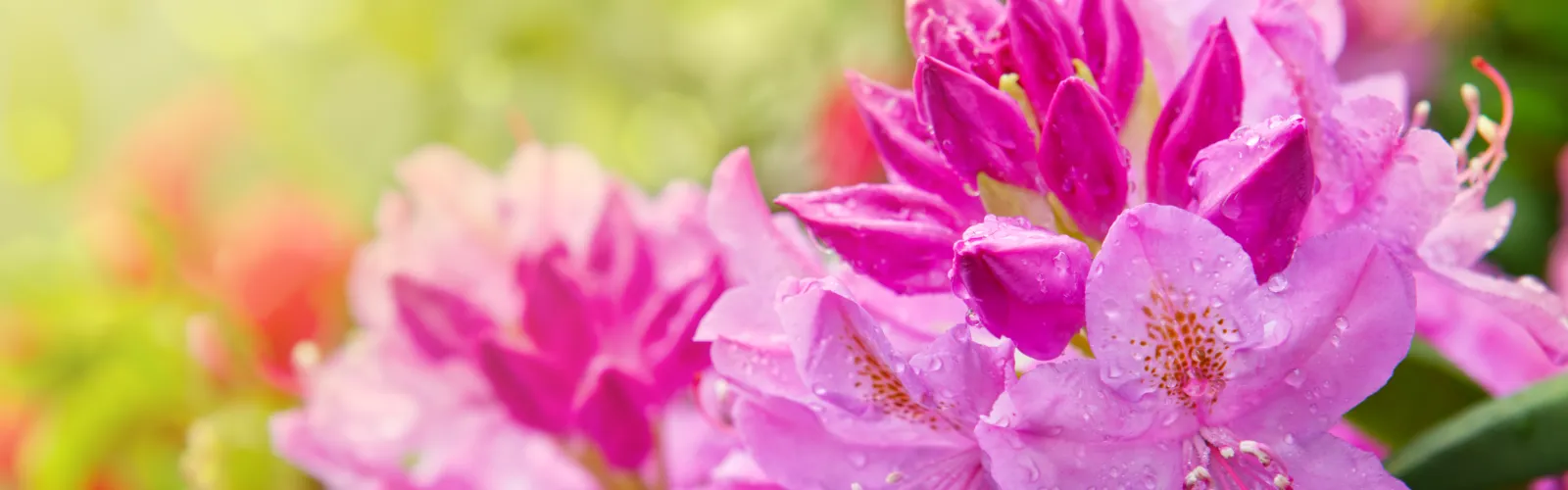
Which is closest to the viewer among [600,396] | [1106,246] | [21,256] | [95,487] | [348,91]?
[1106,246]

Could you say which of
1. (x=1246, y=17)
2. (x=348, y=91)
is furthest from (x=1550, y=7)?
(x=348, y=91)

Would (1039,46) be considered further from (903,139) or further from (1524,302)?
(1524,302)

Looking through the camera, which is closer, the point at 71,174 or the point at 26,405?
the point at 26,405

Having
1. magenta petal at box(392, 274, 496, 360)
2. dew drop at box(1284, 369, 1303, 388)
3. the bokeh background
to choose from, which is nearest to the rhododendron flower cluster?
dew drop at box(1284, 369, 1303, 388)

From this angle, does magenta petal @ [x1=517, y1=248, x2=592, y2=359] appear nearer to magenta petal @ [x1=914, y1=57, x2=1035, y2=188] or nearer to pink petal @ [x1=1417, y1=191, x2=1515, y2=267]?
magenta petal @ [x1=914, y1=57, x2=1035, y2=188]

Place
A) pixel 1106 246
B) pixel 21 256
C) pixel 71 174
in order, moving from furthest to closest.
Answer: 1. pixel 71 174
2. pixel 21 256
3. pixel 1106 246

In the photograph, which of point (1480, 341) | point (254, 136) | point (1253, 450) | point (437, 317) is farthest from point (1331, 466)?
point (254, 136)

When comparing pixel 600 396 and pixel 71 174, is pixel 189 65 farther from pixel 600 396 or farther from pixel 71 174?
pixel 600 396
